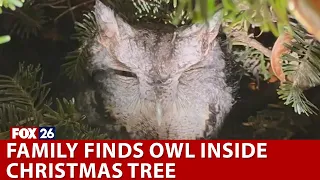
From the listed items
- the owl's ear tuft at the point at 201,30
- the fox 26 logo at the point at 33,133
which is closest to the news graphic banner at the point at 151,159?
the fox 26 logo at the point at 33,133

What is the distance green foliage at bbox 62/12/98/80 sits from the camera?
1.37 feet

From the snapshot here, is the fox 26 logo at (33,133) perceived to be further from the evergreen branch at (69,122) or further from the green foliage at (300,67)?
the green foliage at (300,67)

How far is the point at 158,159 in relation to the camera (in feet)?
1.36

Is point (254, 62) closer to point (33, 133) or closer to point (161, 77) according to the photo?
point (161, 77)

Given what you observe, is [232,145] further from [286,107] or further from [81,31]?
[81,31]

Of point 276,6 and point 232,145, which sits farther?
point 232,145

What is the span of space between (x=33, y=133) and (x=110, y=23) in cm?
12

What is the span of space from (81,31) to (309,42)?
0.67 ft

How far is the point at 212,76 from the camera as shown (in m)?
0.42

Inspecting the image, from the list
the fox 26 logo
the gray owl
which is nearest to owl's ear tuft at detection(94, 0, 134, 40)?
the gray owl

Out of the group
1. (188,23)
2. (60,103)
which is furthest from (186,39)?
(60,103)

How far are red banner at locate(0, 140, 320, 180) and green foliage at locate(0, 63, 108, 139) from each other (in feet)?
0.04

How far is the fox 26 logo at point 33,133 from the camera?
389mm

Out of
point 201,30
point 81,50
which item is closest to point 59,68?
point 81,50
